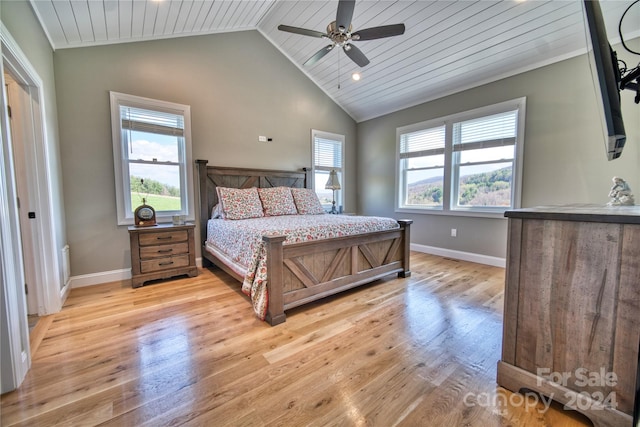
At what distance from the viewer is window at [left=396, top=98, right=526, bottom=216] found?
12.2ft

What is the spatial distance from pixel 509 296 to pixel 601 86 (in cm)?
107

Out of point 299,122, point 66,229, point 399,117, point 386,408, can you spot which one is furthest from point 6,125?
point 399,117

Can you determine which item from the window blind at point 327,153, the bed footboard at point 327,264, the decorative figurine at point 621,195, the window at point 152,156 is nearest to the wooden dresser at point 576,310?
the decorative figurine at point 621,195

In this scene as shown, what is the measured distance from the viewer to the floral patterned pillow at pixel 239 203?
3506 mm

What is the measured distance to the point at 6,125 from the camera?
1.62 metres

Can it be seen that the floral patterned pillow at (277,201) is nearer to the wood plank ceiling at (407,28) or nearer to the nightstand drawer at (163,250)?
the nightstand drawer at (163,250)

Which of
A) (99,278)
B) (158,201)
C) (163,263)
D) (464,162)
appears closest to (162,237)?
(163,263)

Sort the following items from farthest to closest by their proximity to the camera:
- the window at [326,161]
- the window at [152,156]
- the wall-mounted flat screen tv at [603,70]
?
the window at [326,161], the window at [152,156], the wall-mounted flat screen tv at [603,70]

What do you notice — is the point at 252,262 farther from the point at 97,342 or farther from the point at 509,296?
the point at 509,296

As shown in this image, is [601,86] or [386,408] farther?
[386,408]

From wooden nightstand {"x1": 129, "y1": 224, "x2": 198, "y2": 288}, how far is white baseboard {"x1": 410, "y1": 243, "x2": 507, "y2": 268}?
3788mm

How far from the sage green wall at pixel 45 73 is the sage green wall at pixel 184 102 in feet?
0.56

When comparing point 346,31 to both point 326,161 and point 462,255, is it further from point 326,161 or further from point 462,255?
point 462,255

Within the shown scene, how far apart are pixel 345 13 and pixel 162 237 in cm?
308
